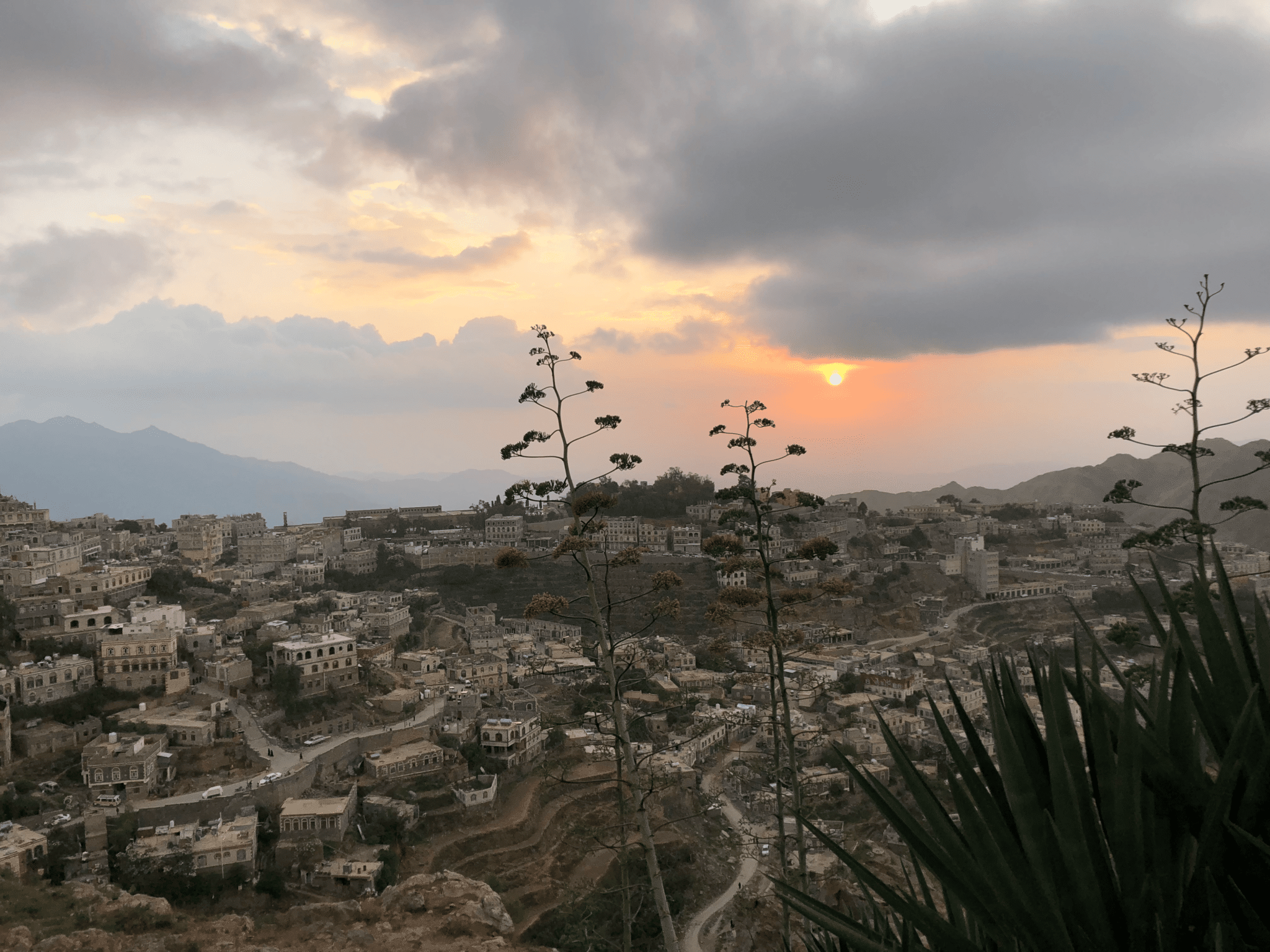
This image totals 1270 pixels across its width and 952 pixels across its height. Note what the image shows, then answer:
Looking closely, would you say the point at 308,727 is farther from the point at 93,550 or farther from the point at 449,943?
the point at 93,550

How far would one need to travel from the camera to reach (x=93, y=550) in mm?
30016

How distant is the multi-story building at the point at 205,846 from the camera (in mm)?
10984

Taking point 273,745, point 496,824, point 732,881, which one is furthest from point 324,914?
point 732,881

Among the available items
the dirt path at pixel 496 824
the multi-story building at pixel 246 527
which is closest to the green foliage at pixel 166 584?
the multi-story building at pixel 246 527

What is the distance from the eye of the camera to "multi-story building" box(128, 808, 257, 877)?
10984 mm

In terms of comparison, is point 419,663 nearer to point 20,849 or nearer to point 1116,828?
point 20,849

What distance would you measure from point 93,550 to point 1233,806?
123 feet

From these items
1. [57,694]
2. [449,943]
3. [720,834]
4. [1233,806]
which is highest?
[1233,806]

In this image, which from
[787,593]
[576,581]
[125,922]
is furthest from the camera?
[576,581]

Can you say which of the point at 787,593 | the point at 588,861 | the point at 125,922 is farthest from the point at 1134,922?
the point at 588,861

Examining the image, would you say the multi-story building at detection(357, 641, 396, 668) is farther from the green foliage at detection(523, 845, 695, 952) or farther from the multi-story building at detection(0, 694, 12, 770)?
the green foliage at detection(523, 845, 695, 952)

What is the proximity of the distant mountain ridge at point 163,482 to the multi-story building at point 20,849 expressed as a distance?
9527 cm

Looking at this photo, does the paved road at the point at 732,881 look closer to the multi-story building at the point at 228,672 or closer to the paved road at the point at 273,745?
the paved road at the point at 273,745

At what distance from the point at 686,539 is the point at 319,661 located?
24822 mm
